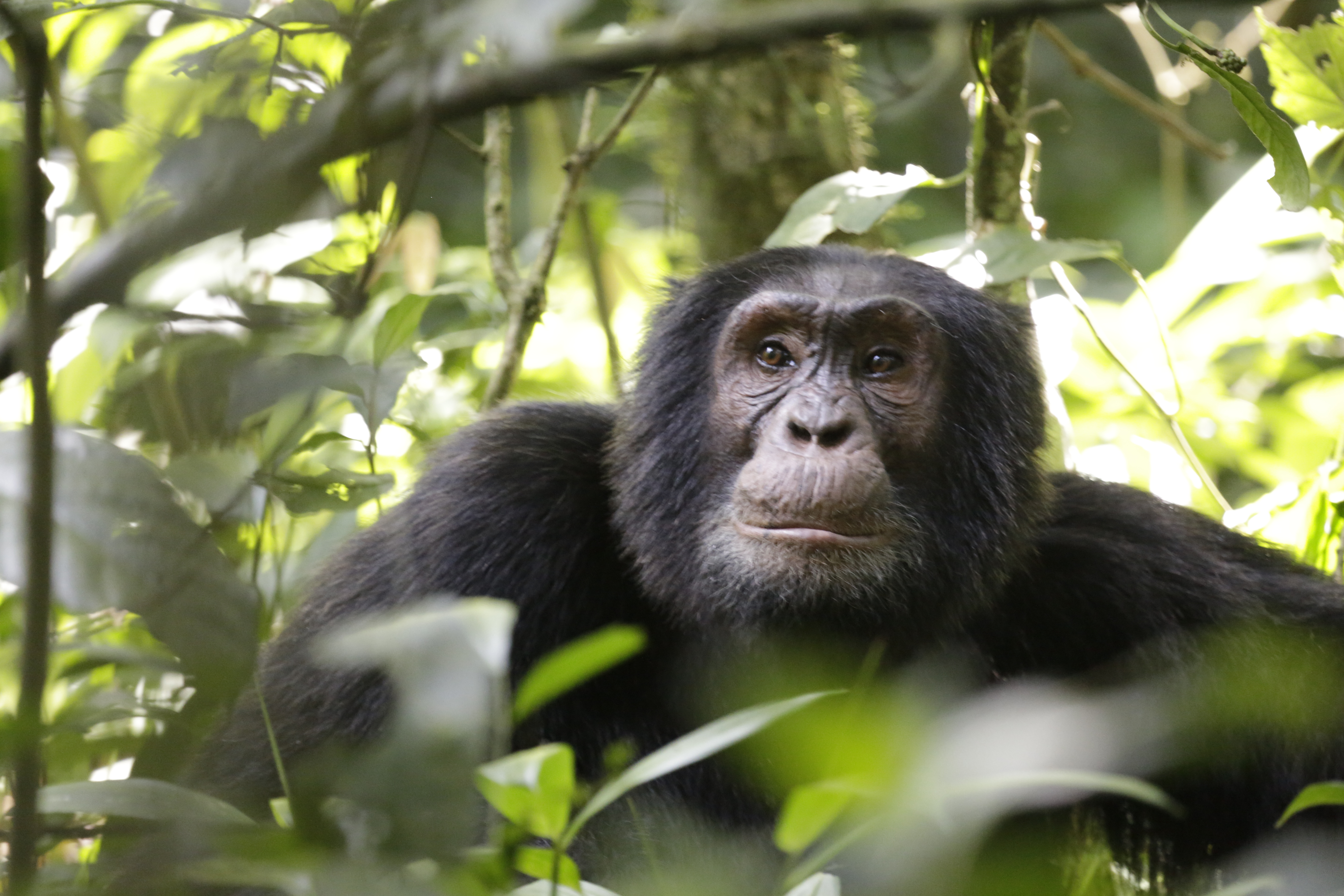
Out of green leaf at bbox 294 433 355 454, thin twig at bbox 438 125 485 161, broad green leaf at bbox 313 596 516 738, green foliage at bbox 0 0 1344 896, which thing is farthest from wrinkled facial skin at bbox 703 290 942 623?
broad green leaf at bbox 313 596 516 738

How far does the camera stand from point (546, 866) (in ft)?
5.05

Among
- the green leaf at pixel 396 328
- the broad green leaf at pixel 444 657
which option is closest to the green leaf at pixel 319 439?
the green leaf at pixel 396 328

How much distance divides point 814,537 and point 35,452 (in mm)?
1984

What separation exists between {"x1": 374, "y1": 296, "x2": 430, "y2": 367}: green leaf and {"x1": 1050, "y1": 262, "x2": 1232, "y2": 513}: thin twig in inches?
79.8

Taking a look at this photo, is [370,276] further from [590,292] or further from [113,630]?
[590,292]

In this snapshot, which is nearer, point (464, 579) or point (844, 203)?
point (464, 579)

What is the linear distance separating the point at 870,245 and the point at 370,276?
403 cm

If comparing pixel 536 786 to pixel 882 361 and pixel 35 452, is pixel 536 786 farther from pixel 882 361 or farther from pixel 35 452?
pixel 882 361

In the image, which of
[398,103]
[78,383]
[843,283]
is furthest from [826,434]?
[78,383]

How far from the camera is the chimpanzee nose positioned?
10.1 ft

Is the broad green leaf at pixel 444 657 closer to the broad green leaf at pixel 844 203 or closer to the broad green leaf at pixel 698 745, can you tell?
the broad green leaf at pixel 698 745

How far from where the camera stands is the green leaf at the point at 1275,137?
2.89 m

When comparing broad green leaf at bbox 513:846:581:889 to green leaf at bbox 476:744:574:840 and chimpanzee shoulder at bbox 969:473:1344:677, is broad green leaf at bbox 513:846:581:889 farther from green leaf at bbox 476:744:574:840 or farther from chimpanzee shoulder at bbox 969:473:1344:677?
chimpanzee shoulder at bbox 969:473:1344:677

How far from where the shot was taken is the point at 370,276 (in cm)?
156
